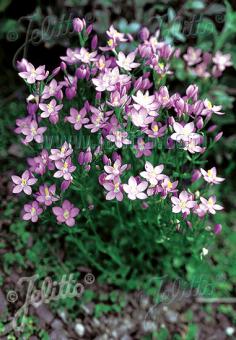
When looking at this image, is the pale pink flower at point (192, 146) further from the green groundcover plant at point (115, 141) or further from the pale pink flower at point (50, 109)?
the pale pink flower at point (50, 109)

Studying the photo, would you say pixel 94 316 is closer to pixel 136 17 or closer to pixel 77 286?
pixel 77 286

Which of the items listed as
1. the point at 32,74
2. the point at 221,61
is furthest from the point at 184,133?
the point at 221,61

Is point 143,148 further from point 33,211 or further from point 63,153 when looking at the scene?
point 33,211

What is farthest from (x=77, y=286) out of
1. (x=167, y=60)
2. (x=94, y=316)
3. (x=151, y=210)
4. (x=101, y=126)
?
(x=167, y=60)

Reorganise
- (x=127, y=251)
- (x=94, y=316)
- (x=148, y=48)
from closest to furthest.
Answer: (x=148, y=48), (x=94, y=316), (x=127, y=251)

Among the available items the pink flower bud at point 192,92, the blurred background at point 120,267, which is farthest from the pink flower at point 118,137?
the blurred background at point 120,267

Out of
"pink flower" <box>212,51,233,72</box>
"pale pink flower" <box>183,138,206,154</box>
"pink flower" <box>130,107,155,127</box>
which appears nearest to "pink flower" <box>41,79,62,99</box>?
"pink flower" <box>130,107,155,127</box>

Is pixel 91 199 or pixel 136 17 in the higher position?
pixel 136 17
